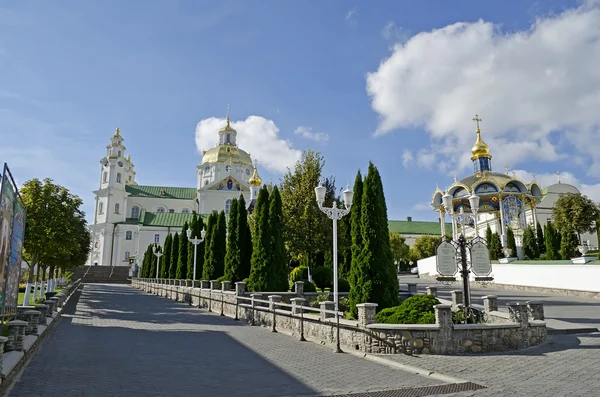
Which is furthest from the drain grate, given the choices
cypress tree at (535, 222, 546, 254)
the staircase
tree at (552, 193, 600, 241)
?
the staircase

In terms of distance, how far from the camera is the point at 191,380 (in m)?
7.45

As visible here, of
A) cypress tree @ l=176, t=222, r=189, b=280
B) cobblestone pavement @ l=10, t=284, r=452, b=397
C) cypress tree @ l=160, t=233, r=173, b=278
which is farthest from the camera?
cypress tree @ l=160, t=233, r=173, b=278

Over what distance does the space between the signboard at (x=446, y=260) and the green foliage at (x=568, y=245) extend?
27836 millimetres

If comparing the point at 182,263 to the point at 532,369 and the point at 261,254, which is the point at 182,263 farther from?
the point at 532,369

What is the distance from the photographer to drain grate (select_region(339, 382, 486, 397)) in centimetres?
657

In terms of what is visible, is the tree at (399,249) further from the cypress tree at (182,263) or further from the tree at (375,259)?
the tree at (375,259)

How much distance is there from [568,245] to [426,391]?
3541cm

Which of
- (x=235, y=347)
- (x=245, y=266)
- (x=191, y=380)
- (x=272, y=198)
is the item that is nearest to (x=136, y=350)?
(x=235, y=347)

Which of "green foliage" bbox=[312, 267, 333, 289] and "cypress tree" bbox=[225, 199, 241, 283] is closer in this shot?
"cypress tree" bbox=[225, 199, 241, 283]

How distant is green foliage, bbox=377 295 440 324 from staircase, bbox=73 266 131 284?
2362 inches

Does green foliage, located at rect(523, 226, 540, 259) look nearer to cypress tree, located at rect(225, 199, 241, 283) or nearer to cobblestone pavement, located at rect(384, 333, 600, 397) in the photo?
cypress tree, located at rect(225, 199, 241, 283)

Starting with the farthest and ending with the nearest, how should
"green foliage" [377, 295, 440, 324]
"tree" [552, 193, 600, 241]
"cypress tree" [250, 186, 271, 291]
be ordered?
"tree" [552, 193, 600, 241], "cypress tree" [250, 186, 271, 291], "green foliage" [377, 295, 440, 324]

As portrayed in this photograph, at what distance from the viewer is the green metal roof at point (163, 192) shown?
91.9m

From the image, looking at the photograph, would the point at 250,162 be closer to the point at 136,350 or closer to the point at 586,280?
the point at 586,280
